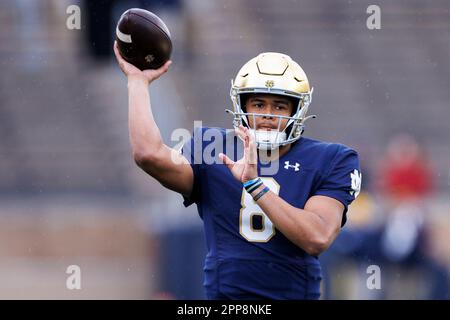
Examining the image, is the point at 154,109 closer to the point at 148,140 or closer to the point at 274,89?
the point at 274,89

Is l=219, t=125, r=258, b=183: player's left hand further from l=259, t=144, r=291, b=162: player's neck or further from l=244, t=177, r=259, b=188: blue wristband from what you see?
l=259, t=144, r=291, b=162: player's neck

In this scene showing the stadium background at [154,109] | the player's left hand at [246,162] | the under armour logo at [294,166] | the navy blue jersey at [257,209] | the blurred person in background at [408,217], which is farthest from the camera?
the stadium background at [154,109]

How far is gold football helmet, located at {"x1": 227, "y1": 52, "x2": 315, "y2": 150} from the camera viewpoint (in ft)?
11.7

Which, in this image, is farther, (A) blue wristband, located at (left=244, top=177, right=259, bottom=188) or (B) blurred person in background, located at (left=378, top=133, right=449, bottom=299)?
(B) blurred person in background, located at (left=378, top=133, right=449, bottom=299)

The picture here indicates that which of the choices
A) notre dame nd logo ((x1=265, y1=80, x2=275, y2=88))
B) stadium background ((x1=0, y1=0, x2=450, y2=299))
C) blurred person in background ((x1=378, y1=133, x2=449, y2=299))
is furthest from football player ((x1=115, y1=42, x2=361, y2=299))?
stadium background ((x1=0, y1=0, x2=450, y2=299))

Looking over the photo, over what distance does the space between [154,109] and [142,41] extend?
7.16m

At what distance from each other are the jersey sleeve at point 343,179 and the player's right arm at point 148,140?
0.48 m

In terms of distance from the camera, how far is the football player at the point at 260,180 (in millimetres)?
3371

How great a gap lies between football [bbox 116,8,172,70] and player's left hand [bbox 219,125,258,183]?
0.39m

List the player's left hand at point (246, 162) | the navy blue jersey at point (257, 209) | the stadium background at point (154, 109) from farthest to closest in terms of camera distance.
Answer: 1. the stadium background at point (154, 109)
2. the navy blue jersey at point (257, 209)
3. the player's left hand at point (246, 162)

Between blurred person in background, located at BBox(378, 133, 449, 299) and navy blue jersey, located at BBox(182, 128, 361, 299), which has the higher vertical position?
navy blue jersey, located at BBox(182, 128, 361, 299)

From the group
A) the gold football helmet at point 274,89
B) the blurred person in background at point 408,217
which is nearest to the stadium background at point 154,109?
the blurred person in background at point 408,217

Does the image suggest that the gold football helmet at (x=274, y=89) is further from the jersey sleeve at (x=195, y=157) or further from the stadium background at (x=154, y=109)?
the stadium background at (x=154, y=109)

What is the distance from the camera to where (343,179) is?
357 cm
